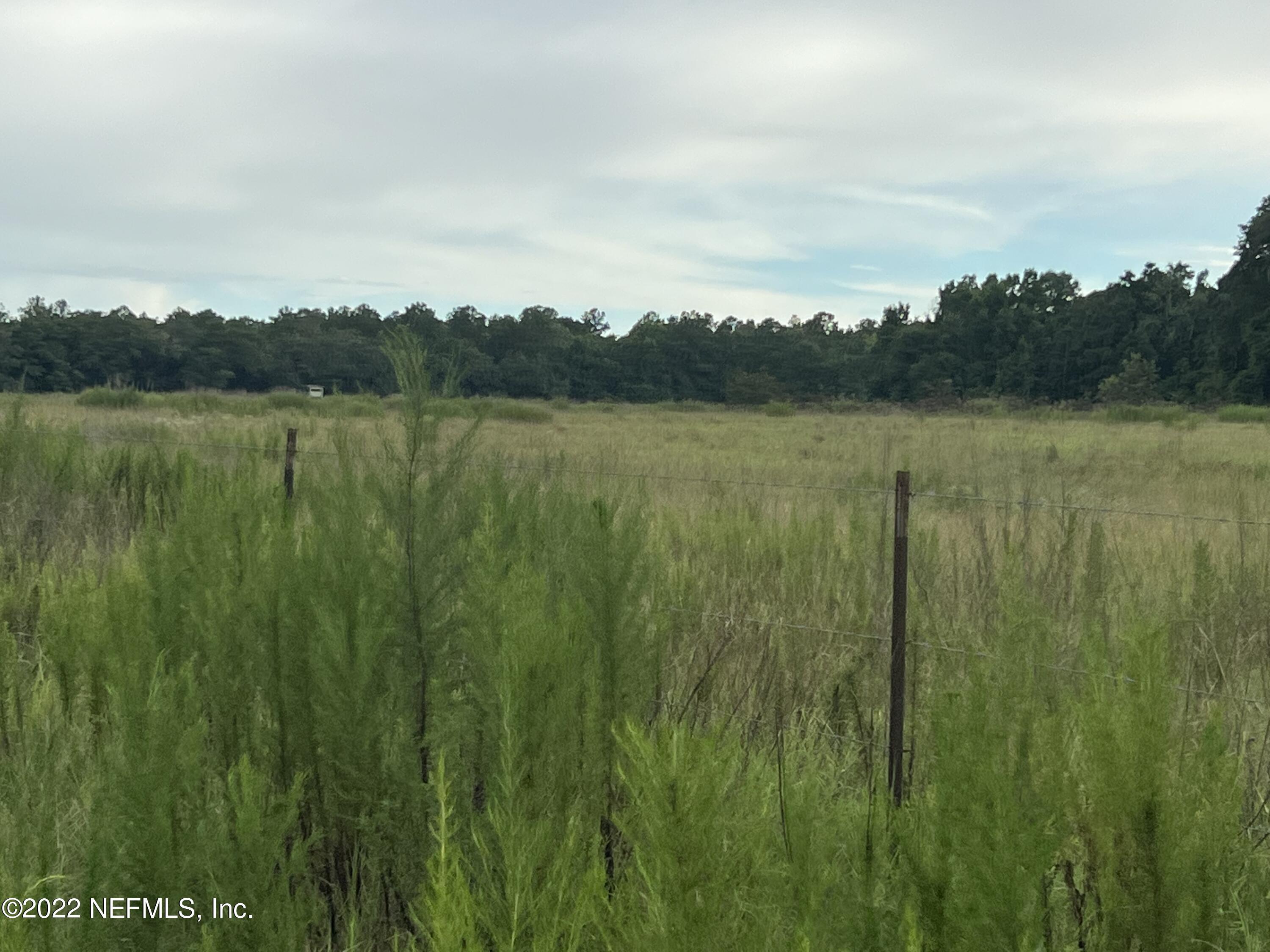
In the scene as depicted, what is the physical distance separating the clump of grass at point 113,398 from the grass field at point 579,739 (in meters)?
23.2

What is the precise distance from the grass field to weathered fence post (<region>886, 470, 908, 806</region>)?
110 millimetres

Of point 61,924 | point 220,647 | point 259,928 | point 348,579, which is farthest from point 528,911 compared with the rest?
point 220,647

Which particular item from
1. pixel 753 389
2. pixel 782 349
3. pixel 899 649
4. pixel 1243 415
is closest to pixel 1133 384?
pixel 1243 415

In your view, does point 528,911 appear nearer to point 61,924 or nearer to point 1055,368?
point 61,924

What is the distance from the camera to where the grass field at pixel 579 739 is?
1515mm

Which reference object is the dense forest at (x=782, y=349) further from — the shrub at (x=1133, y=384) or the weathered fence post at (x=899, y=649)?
the weathered fence post at (x=899, y=649)

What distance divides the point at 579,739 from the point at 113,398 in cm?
2736

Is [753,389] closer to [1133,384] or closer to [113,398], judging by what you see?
[1133,384]

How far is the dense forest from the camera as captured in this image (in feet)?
167

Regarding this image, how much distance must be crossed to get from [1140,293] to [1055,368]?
618 centimetres

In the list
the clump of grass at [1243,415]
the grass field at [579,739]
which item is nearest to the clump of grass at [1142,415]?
the clump of grass at [1243,415]

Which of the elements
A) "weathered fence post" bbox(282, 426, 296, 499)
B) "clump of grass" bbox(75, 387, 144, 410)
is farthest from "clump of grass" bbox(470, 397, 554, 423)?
Result: "weathered fence post" bbox(282, 426, 296, 499)

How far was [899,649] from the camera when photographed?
3113mm

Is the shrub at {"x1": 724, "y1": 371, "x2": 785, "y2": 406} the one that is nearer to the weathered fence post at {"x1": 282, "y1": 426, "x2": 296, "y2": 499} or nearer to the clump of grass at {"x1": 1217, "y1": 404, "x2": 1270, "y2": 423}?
the clump of grass at {"x1": 1217, "y1": 404, "x2": 1270, "y2": 423}
